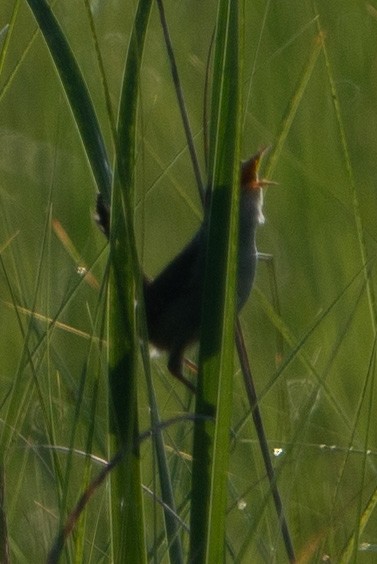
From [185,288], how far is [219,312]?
1.07 meters

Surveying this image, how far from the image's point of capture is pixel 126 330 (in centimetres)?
135

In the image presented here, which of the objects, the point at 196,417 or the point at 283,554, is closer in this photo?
the point at 196,417

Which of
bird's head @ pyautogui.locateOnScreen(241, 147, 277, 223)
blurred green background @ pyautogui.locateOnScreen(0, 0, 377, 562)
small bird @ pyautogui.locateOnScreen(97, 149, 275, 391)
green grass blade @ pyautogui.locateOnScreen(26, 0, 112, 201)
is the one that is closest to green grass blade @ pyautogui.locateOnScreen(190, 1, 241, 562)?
green grass blade @ pyautogui.locateOnScreen(26, 0, 112, 201)

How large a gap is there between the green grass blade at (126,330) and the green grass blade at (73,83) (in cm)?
5

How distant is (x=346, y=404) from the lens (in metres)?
2.86

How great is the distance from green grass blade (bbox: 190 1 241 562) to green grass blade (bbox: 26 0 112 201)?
0.18 meters

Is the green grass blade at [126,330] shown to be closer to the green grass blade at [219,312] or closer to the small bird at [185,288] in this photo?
the green grass blade at [219,312]

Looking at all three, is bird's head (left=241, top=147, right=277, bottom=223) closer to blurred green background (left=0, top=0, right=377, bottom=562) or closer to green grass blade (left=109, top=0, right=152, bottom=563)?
blurred green background (left=0, top=0, right=377, bottom=562)

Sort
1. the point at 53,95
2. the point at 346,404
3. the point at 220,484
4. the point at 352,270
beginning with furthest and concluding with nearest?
the point at 53,95, the point at 352,270, the point at 346,404, the point at 220,484

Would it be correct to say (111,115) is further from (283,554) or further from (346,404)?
(346,404)

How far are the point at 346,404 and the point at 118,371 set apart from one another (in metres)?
1.59

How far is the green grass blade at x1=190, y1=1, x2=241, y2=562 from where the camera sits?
4.00 ft

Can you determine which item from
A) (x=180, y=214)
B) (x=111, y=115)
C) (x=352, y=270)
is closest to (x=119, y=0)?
(x=180, y=214)

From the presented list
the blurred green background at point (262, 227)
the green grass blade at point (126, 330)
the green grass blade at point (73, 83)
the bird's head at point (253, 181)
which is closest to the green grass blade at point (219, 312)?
the green grass blade at point (126, 330)
